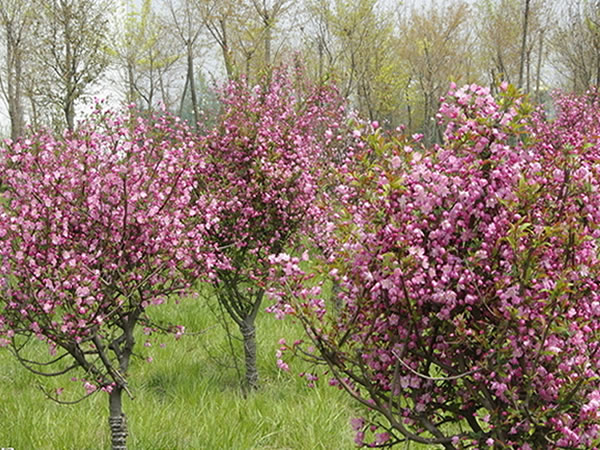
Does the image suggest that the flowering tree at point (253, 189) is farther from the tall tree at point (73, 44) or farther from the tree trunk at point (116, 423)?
the tall tree at point (73, 44)

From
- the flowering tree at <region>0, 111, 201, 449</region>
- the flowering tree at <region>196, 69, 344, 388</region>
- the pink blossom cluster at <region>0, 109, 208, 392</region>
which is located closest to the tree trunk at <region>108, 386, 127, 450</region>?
the flowering tree at <region>0, 111, 201, 449</region>

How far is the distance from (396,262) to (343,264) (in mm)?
341

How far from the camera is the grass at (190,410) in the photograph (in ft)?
17.7

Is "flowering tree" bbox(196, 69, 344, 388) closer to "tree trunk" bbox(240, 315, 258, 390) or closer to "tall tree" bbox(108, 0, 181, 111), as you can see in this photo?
"tree trunk" bbox(240, 315, 258, 390)

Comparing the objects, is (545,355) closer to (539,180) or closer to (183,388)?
(539,180)

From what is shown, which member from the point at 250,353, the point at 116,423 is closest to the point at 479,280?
the point at 116,423

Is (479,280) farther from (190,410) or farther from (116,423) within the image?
(190,410)

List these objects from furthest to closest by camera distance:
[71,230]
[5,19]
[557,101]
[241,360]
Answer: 1. [5,19]
2. [557,101]
3. [241,360]
4. [71,230]

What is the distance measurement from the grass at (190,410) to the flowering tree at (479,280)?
2818 millimetres

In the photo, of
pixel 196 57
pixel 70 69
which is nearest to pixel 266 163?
pixel 70 69

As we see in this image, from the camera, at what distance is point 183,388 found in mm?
6816

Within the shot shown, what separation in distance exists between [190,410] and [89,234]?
267 centimetres

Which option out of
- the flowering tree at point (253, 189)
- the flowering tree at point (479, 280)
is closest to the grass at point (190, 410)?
the flowering tree at point (253, 189)

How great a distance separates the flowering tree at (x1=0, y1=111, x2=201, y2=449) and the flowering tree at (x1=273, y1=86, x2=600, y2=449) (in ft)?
6.10
